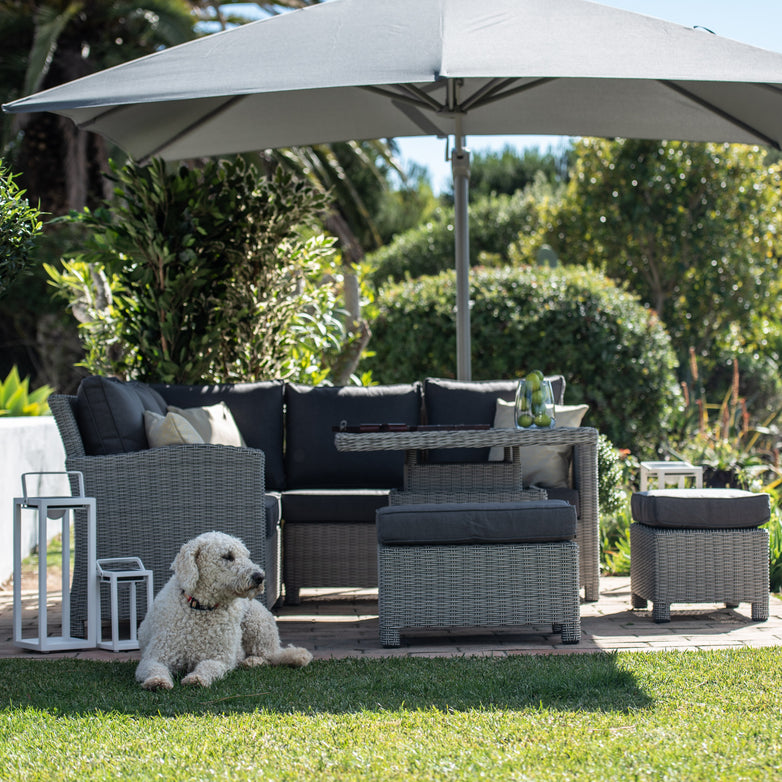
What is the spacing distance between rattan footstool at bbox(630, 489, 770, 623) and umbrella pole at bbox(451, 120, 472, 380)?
1.64 m

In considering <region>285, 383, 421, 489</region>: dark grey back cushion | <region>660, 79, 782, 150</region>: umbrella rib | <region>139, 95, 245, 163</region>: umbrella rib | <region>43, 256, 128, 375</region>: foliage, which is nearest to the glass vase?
<region>285, 383, 421, 489</region>: dark grey back cushion

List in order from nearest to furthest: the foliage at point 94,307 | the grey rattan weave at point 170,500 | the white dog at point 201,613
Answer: the white dog at point 201,613, the grey rattan weave at point 170,500, the foliage at point 94,307

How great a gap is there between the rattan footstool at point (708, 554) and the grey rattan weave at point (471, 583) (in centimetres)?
57

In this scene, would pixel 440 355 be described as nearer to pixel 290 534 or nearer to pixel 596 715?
pixel 290 534

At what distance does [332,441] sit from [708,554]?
6.18 feet

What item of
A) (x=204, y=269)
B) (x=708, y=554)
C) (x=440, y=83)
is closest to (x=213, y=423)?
(x=204, y=269)

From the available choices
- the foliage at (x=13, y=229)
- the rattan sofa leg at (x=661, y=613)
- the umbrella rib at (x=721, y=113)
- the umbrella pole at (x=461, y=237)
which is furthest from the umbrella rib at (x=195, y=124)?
the rattan sofa leg at (x=661, y=613)

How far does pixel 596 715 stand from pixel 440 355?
5.22 metres

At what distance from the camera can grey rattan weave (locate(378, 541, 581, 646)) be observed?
3.47m

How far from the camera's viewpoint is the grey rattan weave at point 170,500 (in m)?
3.72

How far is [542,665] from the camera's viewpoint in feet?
10.3

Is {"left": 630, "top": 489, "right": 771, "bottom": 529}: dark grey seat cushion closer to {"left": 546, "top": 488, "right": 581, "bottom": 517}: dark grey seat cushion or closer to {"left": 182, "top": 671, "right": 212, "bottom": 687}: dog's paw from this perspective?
{"left": 546, "top": 488, "right": 581, "bottom": 517}: dark grey seat cushion

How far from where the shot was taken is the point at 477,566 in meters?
3.48

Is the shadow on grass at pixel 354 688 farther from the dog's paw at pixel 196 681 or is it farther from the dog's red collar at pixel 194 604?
the dog's red collar at pixel 194 604
